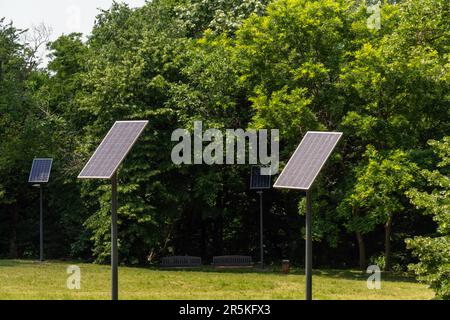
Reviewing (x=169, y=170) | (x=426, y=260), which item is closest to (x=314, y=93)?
(x=169, y=170)

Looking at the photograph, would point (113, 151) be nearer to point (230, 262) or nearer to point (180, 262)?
point (180, 262)

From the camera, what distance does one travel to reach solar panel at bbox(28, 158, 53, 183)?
38.5m

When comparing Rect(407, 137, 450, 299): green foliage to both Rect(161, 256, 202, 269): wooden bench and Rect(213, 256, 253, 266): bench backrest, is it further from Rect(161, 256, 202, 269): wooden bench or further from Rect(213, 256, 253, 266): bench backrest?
Rect(161, 256, 202, 269): wooden bench

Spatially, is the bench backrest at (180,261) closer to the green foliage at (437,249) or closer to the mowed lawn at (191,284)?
the mowed lawn at (191,284)

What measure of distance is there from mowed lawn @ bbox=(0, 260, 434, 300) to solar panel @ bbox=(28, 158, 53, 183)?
3845mm

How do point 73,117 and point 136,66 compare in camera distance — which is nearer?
point 136,66

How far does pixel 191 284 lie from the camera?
30.5 meters

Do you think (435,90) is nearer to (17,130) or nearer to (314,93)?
(314,93)

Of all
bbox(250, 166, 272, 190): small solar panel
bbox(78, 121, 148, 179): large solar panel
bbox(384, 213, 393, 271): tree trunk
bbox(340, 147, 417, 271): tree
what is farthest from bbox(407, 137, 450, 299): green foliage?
bbox(250, 166, 272, 190): small solar panel

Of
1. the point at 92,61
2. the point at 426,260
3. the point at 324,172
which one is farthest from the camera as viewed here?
the point at 92,61

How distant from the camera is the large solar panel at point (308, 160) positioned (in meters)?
18.6

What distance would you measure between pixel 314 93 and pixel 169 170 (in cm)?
737

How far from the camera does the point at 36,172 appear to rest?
128 ft

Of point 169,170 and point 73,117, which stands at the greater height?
point 73,117
